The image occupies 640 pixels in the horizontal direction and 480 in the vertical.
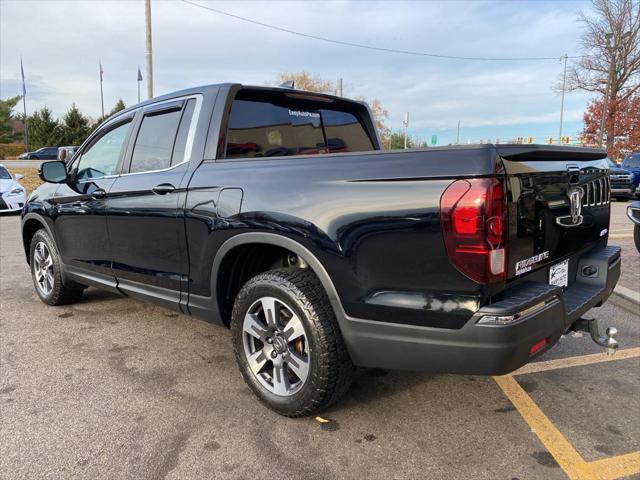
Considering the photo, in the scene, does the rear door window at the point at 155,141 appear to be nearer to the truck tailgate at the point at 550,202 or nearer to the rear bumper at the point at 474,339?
the rear bumper at the point at 474,339

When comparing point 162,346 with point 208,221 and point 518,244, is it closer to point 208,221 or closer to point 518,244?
point 208,221

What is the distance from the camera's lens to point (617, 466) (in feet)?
7.74

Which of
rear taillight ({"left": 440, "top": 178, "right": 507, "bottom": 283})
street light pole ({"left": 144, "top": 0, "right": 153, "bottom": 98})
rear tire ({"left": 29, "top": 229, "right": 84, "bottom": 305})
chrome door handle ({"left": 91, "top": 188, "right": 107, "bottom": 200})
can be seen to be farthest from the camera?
street light pole ({"left": 144, "top": 0, "right": 153, "bottom": 98})

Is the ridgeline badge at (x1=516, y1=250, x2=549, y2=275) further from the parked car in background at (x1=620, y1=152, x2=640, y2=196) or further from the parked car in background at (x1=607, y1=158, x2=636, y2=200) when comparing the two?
the parked car in background at (x1=620, y1=152, x2=640, y2=196)

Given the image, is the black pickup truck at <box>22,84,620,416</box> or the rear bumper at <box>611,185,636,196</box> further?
the rear bumper at <box>611,185,636,196</box>

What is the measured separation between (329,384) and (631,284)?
4.42 meters

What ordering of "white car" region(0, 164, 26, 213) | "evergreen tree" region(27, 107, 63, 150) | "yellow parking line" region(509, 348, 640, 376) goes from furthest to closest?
"evergreen tree" region(27, 107, 63, 150)
"white car" region(0, 164, 26, 213)
"yellow parking line" region(509, 348, 640, 376)

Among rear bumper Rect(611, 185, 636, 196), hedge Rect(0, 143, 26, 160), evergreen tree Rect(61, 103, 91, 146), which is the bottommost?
rear bumper Rect(611, 185, 636, 196)

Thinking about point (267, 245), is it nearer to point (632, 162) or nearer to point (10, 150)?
point (632, 162)

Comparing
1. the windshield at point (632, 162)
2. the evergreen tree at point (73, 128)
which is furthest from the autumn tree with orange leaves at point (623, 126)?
the evergreen tree at point (73, 128)

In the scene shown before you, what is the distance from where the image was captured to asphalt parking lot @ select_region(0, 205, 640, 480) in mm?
2361

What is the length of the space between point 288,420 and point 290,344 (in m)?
0.43

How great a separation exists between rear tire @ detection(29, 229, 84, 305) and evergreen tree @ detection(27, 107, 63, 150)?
51967 mm

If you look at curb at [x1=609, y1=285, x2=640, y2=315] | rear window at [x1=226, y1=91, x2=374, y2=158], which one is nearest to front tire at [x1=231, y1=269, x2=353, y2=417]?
rear window at [x1=226, y1=91, x2=374, y2=158]
